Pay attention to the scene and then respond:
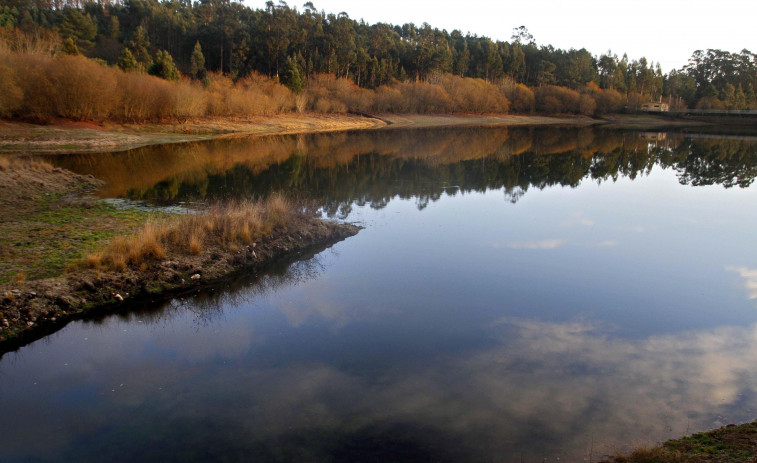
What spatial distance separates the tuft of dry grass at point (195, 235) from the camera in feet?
38.0

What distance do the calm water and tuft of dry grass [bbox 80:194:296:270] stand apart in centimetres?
161

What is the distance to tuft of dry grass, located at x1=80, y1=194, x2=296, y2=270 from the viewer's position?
11.6 m

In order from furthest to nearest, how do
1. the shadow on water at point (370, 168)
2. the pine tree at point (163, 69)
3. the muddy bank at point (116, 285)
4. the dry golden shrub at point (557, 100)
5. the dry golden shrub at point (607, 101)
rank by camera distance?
the dry golden shrub at point (607, 101), the dry golden shrub at point (557, 100), the pine tree at point (163, 69), the shadow on water at point (370, 168), the muddy bank at point (116, 285)

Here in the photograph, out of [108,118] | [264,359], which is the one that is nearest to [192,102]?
[108,118]

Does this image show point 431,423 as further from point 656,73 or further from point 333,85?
point 656,73

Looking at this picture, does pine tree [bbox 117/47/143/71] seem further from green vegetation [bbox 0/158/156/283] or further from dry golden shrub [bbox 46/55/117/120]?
green vegetation [bbox 0/158/156/283]

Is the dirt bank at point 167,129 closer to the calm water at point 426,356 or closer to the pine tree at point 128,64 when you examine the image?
the pine tree at point 128,64

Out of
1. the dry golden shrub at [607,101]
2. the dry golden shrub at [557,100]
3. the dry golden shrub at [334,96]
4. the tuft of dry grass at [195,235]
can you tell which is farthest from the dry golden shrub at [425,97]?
the tuft of dry grass at [195,235]

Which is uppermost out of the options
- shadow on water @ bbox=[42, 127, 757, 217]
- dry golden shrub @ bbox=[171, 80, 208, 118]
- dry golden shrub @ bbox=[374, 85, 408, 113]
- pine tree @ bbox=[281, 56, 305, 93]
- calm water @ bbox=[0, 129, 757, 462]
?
pine tree @ bbox=[281, 56, 305, 93]

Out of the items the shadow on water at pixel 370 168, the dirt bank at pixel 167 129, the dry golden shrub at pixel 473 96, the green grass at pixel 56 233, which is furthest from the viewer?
the dry golden shrub at pixel 473 96

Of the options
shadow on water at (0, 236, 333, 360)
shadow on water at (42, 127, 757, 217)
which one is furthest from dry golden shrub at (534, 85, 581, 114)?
shadow on water at (0, 236, 333, 360)

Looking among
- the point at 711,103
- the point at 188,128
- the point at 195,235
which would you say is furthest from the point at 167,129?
the point at 711,103

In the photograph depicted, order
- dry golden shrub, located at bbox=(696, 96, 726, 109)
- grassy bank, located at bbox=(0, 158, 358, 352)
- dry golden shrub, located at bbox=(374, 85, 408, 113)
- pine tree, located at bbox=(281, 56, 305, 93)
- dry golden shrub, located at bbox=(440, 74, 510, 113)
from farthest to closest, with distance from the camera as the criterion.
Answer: dry golden shrub, located at bbox=(696, 96, 726, 109) → dry golden shrub, located at bbox=(440, 74, 510, 113) → dry golden shrub, located at bbox=(374, 85, 408, 113) → pine tree, located at bbox=(281, 56, 305, 93) → grassy bank, located at bbox=(0, 158, 358, 352)

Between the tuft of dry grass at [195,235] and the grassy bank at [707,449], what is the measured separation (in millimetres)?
10089
